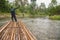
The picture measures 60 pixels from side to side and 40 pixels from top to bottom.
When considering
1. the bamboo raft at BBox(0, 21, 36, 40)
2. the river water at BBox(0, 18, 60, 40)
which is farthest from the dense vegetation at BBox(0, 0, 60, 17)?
the bamboo raft at BBox(0, 21, 36, 40)

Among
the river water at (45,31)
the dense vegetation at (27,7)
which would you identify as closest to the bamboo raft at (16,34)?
the river water at (45,31)

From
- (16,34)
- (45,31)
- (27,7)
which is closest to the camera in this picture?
(16,34)

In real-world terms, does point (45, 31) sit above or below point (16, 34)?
below

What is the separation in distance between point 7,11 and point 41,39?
164 ft

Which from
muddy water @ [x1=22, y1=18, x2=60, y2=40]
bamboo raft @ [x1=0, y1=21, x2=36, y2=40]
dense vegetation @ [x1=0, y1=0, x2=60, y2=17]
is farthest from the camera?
dense vegetation @ [x1=0, y1=0, x2=60, y2=17]

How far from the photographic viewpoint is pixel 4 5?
62625 mm

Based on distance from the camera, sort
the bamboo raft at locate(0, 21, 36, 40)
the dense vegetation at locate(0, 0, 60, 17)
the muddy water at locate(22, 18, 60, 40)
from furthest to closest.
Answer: the dense vegetation at locate(0, 0, 60, 17) → the muddy water at locate(22, 18, 60, 40) → the bamboo raft at locate(0, 21, 36, 40)

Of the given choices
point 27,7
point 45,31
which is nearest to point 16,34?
point 45,31

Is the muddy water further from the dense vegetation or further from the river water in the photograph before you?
the dense vegetation

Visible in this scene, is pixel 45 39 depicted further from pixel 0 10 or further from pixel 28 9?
pixel 28 9

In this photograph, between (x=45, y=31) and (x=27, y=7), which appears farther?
(x=27, y=7)

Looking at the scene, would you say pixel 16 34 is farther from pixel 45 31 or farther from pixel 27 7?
pixel 27 7

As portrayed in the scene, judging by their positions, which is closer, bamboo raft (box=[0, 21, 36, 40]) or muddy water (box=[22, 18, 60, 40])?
bamboo raft (box=[0, 21, 36, 40])

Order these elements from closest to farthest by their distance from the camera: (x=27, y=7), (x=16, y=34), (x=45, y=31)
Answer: (x=16, y=34)
(x=45, y=31)
(x=27, y=7)
